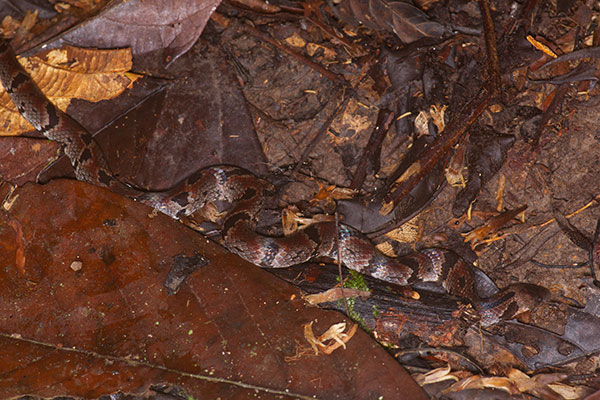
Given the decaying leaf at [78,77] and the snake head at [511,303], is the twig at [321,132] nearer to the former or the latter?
the decaying leaf at [78,77]

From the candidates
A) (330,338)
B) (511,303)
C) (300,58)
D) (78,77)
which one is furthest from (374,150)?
(78,77)

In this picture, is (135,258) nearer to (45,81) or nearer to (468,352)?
(45,81)

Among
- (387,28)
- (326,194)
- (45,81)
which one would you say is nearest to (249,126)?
(326,194)

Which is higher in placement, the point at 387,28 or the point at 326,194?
the point at 387,28

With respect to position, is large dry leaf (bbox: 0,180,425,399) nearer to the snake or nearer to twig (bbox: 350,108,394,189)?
the snake

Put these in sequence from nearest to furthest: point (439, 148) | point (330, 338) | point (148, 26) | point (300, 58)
Answer: point (330, 338) → point (439, 148) → point (148, 26) → point (300, 58)

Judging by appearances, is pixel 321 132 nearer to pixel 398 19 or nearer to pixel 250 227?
pixel 250 227

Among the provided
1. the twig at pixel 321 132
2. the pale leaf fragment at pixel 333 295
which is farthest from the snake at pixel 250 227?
the pale leaf fragment at pixel 333 295
